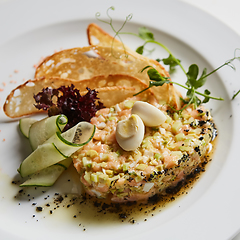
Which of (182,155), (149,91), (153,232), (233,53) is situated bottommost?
(153,232)

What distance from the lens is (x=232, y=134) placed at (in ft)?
12.0

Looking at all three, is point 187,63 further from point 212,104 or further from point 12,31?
point 12,31

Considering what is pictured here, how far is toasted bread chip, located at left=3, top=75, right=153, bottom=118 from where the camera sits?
12.5ft

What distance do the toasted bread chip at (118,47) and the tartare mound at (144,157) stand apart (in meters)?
0.21

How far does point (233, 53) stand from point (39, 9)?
3.01 metres

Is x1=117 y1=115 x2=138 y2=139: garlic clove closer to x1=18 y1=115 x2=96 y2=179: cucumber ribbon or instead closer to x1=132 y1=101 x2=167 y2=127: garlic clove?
x1=132 y1=101 x2=167 y2=127: garlic clove

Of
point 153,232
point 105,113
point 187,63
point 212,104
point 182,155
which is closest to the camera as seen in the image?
point 153,232

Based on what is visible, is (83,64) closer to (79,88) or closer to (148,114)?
(79,88)

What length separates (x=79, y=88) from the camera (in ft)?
12.9

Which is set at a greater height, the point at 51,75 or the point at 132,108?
the point at 51,75

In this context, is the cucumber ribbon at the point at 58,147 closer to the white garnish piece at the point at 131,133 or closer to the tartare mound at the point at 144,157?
the tartare mound at the point at 144,157

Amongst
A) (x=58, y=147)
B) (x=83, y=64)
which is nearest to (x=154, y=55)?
(x=83, y=64)

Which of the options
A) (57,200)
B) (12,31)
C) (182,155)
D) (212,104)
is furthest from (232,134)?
(12,31)

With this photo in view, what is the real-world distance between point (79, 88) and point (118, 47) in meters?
0.80
